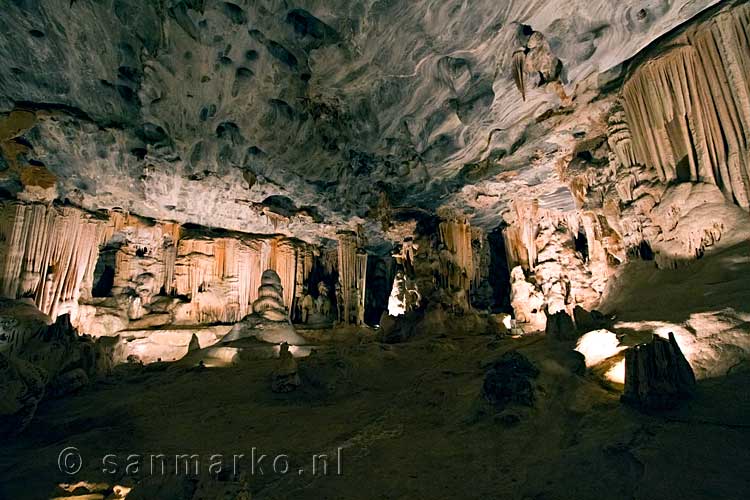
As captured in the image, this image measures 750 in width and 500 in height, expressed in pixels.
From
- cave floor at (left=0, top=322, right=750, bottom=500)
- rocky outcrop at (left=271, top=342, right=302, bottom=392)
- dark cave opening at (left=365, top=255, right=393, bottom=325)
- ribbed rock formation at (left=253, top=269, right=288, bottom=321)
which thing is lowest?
cave floor at (left=0, top=322, right=750, bottom=500)

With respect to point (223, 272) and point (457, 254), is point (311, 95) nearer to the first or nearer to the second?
point (457, 254)

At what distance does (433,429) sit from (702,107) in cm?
820

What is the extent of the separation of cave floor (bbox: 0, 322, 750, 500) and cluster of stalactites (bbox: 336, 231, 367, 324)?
1037cm

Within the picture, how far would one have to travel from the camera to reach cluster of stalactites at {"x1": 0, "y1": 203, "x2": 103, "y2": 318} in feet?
45.3

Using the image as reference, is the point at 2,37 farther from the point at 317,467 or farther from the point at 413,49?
the point at 317,467

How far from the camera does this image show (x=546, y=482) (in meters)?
4.19

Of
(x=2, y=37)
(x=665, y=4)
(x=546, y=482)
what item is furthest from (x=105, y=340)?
(x=665, y=4)

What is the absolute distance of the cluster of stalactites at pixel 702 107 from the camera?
7855 mm

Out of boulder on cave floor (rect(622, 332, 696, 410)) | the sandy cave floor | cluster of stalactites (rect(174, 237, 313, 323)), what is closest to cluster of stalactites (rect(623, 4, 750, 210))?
the sandy cave floor

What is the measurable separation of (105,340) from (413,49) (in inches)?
505

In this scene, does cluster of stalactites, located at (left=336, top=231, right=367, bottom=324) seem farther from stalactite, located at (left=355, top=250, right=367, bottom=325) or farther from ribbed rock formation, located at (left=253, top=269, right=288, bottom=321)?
ribbed rock formation, located at (left=253, top=269, right=288, bottom=321)

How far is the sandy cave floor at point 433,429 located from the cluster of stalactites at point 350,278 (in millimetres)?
9884

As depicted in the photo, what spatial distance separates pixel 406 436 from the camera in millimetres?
6043

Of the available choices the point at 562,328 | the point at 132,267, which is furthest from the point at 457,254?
the point at 132,267
